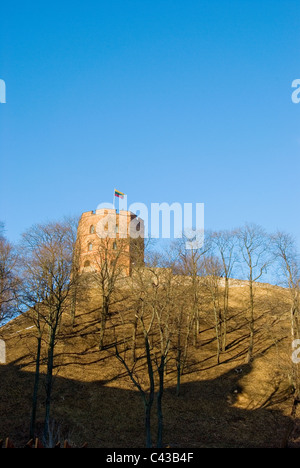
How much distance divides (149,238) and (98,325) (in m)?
10.6

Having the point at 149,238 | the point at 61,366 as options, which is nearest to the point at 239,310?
the point at 149,238

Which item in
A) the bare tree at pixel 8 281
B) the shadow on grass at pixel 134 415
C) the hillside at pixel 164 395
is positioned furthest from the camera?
the bare tree at pixel 8 281

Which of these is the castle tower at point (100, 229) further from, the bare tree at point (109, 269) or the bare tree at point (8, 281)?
the bare tree at point (8, 281)

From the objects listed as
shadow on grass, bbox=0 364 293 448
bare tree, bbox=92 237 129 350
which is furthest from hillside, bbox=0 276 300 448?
bare tree, bbox=92 237 129 350

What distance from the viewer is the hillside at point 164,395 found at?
23.0 m

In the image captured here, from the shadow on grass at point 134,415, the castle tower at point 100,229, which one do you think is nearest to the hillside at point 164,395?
the shadow on grass at point 134,415

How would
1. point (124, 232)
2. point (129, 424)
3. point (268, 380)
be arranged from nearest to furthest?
point (129, 424)
point (268, 380)
point (124, 232)

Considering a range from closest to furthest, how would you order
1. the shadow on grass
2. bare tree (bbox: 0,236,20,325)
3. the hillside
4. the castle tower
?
the shadow on grass, the hillside, bare tree (bbox: 0,236,20,325), the castle tower

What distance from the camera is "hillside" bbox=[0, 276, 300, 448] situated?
75.4 feet

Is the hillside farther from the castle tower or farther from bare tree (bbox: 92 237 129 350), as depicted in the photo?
the castle tower

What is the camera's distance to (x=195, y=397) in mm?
28312

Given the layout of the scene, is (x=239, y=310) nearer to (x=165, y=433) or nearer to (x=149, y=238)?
(x=149, y=238)

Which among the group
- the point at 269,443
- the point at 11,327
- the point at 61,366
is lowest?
the point at 269,443

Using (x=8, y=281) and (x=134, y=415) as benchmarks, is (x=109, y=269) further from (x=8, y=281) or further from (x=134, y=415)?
(x=134, y=415)
